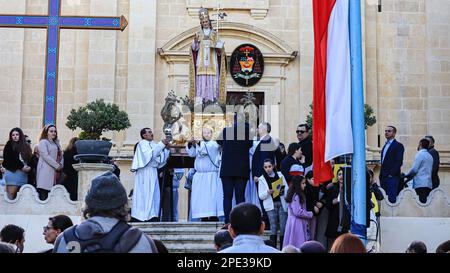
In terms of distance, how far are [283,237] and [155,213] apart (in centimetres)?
213

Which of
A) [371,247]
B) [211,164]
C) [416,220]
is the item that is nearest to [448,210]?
[416,220]

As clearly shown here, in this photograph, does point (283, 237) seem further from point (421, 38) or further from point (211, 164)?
point (421, 38)

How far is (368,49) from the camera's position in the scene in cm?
2400

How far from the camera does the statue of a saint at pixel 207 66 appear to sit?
60.3 ft

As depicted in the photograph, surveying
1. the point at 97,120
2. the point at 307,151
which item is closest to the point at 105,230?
the point at 307,151

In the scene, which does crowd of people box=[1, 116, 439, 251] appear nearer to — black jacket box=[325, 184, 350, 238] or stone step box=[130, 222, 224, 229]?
black jacket box=[325, 184, 350, 238]

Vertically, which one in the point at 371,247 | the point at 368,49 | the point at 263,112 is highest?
the point at 368,49

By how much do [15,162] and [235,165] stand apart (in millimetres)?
4017

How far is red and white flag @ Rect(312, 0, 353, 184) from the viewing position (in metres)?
9.27

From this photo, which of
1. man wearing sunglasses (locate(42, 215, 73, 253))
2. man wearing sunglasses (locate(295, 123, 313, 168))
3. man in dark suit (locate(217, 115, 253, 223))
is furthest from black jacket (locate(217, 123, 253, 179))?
man wearing sunglasses (locate(42, 215, 73, 253))

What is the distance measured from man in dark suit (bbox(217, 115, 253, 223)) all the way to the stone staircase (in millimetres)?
570

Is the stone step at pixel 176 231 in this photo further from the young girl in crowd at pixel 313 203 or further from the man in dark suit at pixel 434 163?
the man in dark suit at pixel 434 163

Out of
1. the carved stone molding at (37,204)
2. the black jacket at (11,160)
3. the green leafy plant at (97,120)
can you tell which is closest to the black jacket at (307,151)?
the carved stone molding at (37,204)
